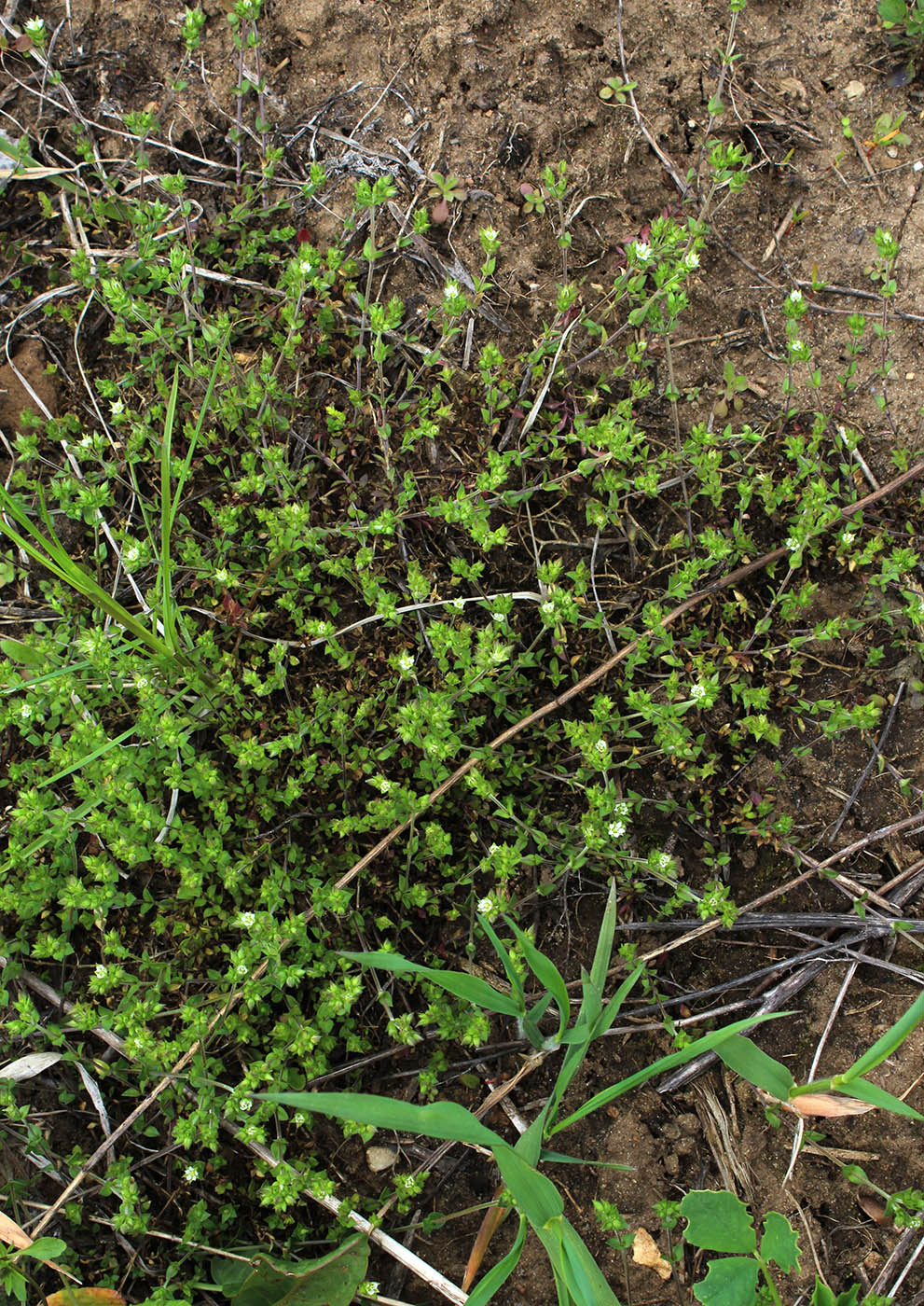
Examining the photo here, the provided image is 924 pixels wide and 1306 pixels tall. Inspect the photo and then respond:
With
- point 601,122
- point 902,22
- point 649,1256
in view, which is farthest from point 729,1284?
point 902,22

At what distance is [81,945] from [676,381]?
9.23ft

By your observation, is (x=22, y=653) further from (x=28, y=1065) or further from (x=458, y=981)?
(x=458, y=981)

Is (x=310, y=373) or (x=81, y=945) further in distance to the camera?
(x=310, y=373)

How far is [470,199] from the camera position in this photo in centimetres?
350

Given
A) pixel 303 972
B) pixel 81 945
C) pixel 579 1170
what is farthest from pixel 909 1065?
pixel 81 945

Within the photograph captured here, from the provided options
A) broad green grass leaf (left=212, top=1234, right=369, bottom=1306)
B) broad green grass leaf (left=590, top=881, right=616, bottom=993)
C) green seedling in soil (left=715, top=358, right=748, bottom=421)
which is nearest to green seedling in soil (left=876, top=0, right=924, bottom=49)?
green seedling in soil (left=715, top=358, right=748, bottom=421)

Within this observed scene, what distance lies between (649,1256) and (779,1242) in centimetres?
50

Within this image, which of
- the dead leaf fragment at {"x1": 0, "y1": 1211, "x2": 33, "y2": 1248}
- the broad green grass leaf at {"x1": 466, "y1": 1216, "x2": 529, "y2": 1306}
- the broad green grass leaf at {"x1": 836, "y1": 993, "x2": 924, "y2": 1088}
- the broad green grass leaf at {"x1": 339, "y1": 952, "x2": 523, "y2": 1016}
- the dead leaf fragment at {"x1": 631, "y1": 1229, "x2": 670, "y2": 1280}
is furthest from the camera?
the dead leaf fragment at {"x1": 631, "y1": 1229, "x2": 670, "y2": 1280}

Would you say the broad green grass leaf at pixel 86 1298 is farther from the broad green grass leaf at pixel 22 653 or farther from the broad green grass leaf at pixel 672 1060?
the broad green grass leaf at pixel 22 653

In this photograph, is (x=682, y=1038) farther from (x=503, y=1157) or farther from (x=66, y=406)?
(x=66, y=406)

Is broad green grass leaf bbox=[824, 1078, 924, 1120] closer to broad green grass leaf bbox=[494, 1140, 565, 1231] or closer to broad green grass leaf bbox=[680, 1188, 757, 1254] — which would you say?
broad green grass leaf bbox=[680, 1188, 757, 1254]

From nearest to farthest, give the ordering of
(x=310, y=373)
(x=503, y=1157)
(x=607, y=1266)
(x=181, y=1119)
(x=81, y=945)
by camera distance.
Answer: (x=503, y=1157), (x=181, y=1119), (x=607, y=1266), (x=81, y=945), (x=310, y=373)

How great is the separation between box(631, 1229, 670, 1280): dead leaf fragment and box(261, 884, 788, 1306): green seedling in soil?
0.49 m

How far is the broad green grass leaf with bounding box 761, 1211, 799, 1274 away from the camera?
2.51 m
